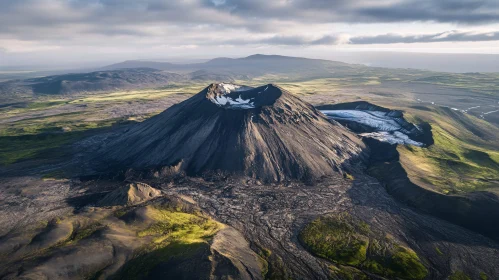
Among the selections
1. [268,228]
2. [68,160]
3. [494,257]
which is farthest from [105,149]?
[494,257]

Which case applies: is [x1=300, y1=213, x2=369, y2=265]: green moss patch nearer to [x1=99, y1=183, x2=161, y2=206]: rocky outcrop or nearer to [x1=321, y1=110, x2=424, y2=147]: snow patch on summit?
[x1=99, y1=183, x2=161, y2=206]: rocky outcrop

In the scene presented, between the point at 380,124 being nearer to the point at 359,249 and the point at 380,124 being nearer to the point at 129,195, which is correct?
the point at 359,249

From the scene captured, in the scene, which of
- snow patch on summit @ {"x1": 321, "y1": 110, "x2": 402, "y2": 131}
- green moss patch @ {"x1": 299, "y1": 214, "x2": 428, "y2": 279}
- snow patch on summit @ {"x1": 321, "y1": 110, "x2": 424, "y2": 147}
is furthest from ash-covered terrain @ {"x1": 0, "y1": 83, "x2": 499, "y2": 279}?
snow patch on summit @ {"x1": 321, "y1": 110, "x2": 402, "y2": 131}

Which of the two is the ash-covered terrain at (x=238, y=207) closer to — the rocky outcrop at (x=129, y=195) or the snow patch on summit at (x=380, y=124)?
the rocky outcrop at (x=129, y=195)

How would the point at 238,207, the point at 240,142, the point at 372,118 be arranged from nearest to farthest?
1. the point at 238,207
2. the point at 240,142
3. the point at 372,118

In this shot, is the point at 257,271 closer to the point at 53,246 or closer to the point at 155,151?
the point at 53,246

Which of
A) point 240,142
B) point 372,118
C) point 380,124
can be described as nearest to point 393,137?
point 380,124
